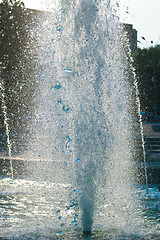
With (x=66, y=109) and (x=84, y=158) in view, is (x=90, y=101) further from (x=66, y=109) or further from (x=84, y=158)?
(x=84, y=158)

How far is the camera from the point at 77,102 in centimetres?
542

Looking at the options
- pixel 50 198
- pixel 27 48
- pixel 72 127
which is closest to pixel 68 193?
pixel 50 198

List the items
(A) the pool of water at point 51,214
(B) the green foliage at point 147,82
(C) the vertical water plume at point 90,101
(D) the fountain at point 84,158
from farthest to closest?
(B) the green foliage at point 147,82 → (C) the vertical water plume at point 90,101 → (D) the fountain at point 84,158 → (A) the pool of water at point 51,214

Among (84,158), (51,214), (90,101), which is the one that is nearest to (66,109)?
(90,101)

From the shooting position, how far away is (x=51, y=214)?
17.5 ft

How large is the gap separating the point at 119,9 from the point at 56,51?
1341 mm

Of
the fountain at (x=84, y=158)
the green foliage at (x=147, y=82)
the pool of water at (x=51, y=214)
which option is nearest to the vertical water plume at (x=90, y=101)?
the fountain at (x=84, y=158)

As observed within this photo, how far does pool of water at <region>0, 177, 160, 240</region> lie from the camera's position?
449 centimetres

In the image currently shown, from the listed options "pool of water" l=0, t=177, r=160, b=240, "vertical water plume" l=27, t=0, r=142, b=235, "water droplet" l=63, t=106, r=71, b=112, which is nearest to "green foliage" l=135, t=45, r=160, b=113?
"pool of water" l=0, t=177, r=160, b=240

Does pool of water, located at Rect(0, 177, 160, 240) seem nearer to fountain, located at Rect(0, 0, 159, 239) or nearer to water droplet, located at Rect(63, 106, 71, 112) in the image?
fountain, located at Rect(0, 0, 159, 239)

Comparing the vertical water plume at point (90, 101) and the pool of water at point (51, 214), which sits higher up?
the vertical water plume at point (90, 101)

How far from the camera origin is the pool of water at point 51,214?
4492mm

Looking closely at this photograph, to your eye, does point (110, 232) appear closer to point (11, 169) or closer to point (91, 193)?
point (91, 193)

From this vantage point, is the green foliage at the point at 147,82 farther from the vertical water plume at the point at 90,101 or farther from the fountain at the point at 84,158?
the vertical water plume at the point at 90,101
